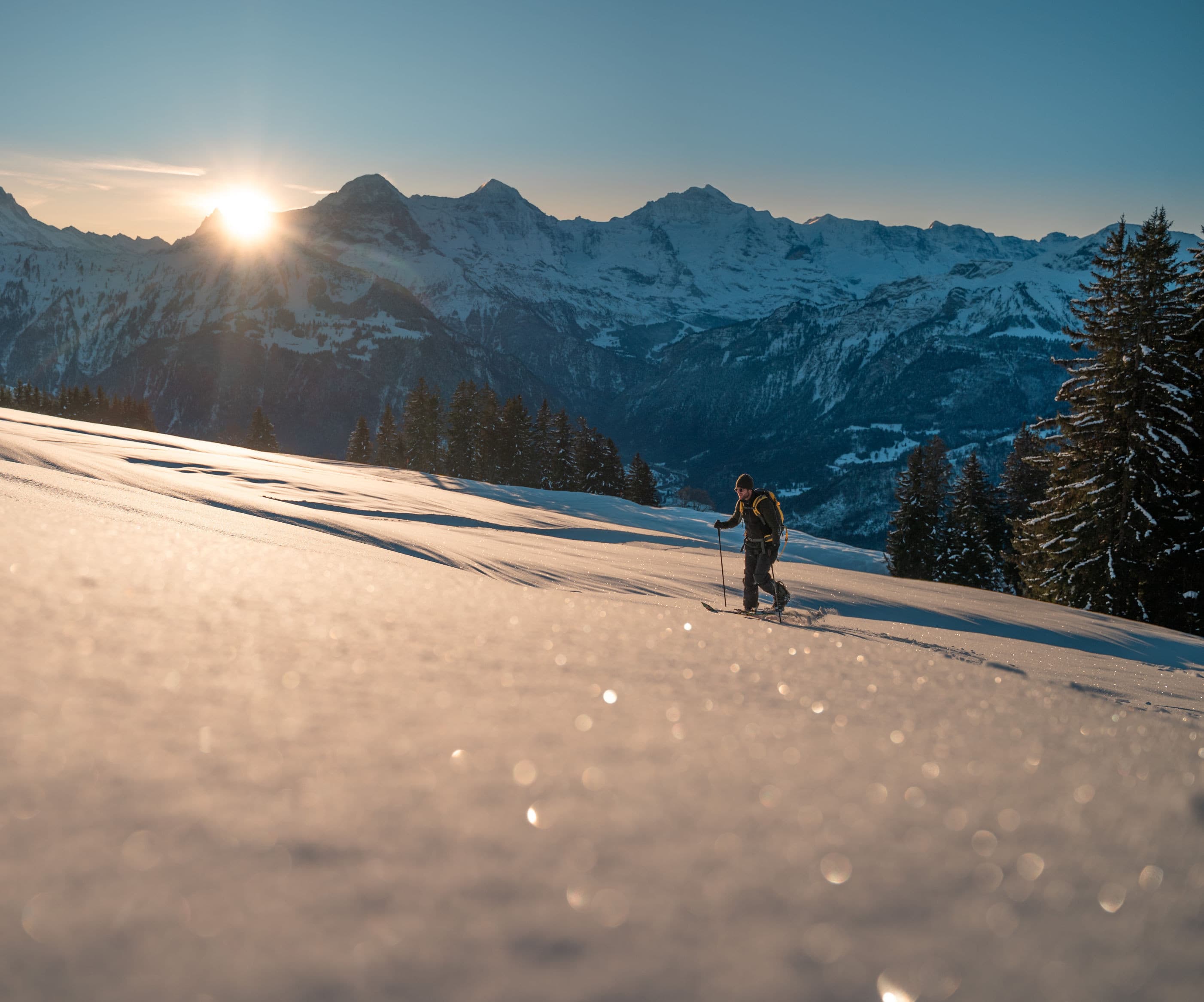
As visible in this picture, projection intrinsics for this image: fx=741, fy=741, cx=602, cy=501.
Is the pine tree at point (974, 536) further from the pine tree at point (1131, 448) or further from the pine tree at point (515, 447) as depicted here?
the pine tree at point (515, 447)

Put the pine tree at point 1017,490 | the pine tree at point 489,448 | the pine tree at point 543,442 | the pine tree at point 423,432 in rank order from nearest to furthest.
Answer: the pine tree at point 1017,490 < the pine tree at point 543,442 < the pine tree at point 489,448 < the pine tree at point 423,432

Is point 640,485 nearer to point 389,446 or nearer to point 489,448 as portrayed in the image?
point 489,448

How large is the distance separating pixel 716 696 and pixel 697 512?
32027 millimetres

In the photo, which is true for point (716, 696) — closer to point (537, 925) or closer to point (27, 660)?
point (537, 925)

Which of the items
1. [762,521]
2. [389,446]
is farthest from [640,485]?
[762,521]

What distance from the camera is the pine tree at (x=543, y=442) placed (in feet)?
213

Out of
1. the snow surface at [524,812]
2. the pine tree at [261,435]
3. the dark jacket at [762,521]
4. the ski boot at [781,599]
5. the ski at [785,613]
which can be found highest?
the pine tree at [261,435]

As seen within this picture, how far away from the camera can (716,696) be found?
138 inches

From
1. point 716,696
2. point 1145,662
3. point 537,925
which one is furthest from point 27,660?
point 1145,662

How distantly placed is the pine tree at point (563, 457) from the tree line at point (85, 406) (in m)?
47.1

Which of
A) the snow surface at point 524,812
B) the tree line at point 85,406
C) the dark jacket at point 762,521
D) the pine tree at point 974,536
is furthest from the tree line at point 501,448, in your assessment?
the snow surface at point 524,812

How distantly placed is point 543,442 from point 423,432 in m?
12.6

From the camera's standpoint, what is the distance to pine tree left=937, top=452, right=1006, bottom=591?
145 ft

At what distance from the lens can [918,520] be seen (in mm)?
47562
